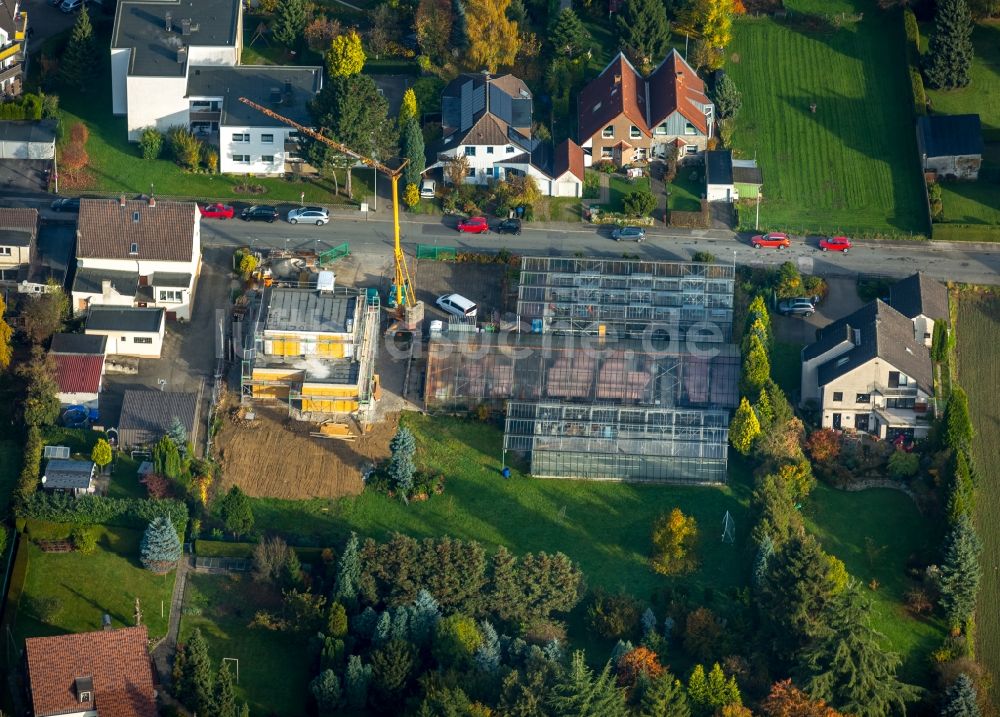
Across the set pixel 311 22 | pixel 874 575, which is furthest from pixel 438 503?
pixel 311 22

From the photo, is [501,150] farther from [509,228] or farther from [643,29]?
[643,29]

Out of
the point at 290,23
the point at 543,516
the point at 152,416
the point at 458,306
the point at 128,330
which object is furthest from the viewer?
the point at 290,23

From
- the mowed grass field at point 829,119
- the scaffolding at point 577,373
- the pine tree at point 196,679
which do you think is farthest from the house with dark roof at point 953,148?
the pine tree at point 196,679

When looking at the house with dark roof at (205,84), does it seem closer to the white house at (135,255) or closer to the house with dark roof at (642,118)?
the white house at (135,255)

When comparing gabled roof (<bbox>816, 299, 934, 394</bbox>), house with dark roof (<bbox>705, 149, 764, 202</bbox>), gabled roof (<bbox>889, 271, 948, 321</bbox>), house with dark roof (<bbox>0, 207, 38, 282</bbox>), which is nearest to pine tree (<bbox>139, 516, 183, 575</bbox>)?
house with dark roof (<bbox>0, 207, 38, 282</bbox>)

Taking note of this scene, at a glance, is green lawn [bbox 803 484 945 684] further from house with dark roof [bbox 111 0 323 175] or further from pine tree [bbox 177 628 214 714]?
house with dark roof [bbox 111 0 323 175]

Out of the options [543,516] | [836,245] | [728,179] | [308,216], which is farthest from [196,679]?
[836,245]
